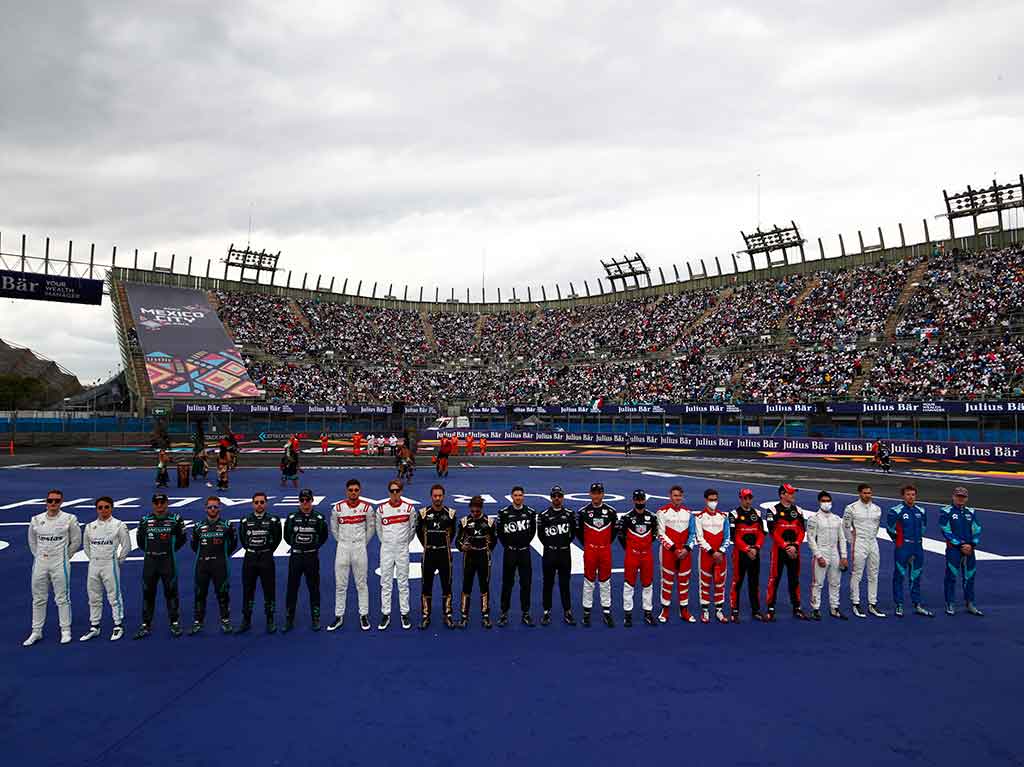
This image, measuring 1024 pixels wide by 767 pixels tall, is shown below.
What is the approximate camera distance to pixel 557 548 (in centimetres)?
894

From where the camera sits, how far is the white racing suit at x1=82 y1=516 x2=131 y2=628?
8188 millimetres

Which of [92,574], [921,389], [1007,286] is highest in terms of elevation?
[1007,286]

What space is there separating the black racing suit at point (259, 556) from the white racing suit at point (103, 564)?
1512mm

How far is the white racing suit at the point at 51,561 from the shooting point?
7996 mm

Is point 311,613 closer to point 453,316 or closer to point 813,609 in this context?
point 813,609

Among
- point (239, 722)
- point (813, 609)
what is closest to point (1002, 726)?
point (813, 609)

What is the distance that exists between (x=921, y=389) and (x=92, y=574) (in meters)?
48.8

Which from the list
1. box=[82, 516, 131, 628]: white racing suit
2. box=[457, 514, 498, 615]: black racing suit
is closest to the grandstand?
box=[457, 514, 498, 615]: black racing suit

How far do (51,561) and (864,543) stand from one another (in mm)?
11394

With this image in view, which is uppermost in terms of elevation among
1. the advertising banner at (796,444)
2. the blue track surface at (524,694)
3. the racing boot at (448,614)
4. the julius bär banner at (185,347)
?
the julius bär banner at (185,347)

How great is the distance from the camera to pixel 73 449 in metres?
41.8

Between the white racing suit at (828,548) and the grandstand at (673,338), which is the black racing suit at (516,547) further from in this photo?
the grandstand at (673,338)

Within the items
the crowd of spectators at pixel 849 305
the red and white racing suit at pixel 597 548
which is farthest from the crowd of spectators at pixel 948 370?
the red and white racing suit at pixel 597 548

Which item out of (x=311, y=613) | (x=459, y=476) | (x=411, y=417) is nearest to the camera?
(x=311, y=613)
